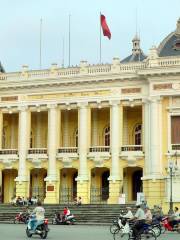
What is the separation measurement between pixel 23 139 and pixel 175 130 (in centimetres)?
1328

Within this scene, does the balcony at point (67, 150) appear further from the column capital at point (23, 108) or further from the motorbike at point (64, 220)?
the motorbike at point (64, 220)

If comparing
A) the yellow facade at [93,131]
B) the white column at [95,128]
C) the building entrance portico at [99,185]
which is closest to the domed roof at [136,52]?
the yellow facade at [93,131]

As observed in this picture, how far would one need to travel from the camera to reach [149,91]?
43.6 m

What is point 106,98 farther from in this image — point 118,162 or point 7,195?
point 7,195

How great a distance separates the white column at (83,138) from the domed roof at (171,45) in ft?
26.3

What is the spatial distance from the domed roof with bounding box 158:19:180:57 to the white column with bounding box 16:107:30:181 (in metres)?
12.7

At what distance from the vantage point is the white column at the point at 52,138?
153ft

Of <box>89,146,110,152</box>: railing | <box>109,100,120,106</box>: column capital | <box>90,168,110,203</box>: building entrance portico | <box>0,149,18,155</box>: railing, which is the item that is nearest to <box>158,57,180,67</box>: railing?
<box>109,100,120,106</box>: column capital

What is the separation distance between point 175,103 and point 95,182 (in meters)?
10.5

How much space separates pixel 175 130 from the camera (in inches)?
1689

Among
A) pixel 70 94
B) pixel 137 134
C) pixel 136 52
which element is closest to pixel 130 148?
pixel 137 134

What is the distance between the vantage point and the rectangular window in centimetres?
4281

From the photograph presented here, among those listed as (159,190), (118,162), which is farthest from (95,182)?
(159,190)

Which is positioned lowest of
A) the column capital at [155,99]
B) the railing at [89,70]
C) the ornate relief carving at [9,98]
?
Result: the column capital at [155,99]
